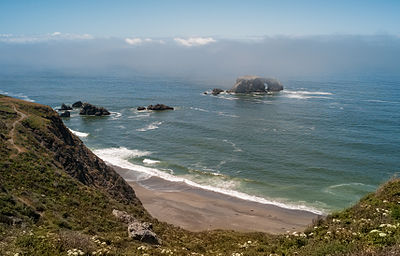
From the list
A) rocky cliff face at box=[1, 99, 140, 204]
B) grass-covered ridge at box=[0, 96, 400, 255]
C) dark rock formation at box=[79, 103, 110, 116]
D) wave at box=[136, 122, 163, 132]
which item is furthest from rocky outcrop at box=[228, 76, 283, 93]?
grass-covered ridge at box=[0, 96, 400, 255]

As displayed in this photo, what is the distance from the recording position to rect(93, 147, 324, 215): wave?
4097cm

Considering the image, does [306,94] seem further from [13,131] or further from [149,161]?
[13,131]

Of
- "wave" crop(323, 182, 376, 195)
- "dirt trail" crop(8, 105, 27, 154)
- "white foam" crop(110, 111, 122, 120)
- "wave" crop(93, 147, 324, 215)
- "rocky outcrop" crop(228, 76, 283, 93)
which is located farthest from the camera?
"rocky outcrop" crop(228, 76, 283, 93)

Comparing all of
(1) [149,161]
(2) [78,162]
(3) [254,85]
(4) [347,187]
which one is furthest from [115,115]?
(3) [254,85]

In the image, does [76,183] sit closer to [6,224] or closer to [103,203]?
[103,203]

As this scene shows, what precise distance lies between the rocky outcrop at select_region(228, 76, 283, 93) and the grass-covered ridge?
12072 centimetres

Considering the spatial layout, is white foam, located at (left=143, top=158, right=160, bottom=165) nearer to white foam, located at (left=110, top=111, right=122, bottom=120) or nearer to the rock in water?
white foam, located at (left=110, top=111, right=122, bottom=120)

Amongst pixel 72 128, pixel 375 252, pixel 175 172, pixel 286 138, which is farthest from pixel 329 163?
pixel 72 128

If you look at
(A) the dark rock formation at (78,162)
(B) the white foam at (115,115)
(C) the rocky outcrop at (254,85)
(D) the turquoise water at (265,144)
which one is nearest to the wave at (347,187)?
(D) the turquoise water at (265,144)

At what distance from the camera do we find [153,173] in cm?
5169

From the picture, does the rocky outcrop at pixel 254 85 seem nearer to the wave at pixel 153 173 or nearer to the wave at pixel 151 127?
the wave at pixel 151 127

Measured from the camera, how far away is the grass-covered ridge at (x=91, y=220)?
13039mm

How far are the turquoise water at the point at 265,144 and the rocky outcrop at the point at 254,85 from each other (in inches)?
1242

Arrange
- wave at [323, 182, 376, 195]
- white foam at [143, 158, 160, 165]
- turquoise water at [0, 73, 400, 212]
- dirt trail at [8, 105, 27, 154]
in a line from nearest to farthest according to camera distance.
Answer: dirt trail at [8, 105, 27, 154] < wave at [323, 182, 376, 195] < turquoise water at [0, 73, 400, 212] < white foam at [143, 158, 160, 165]
